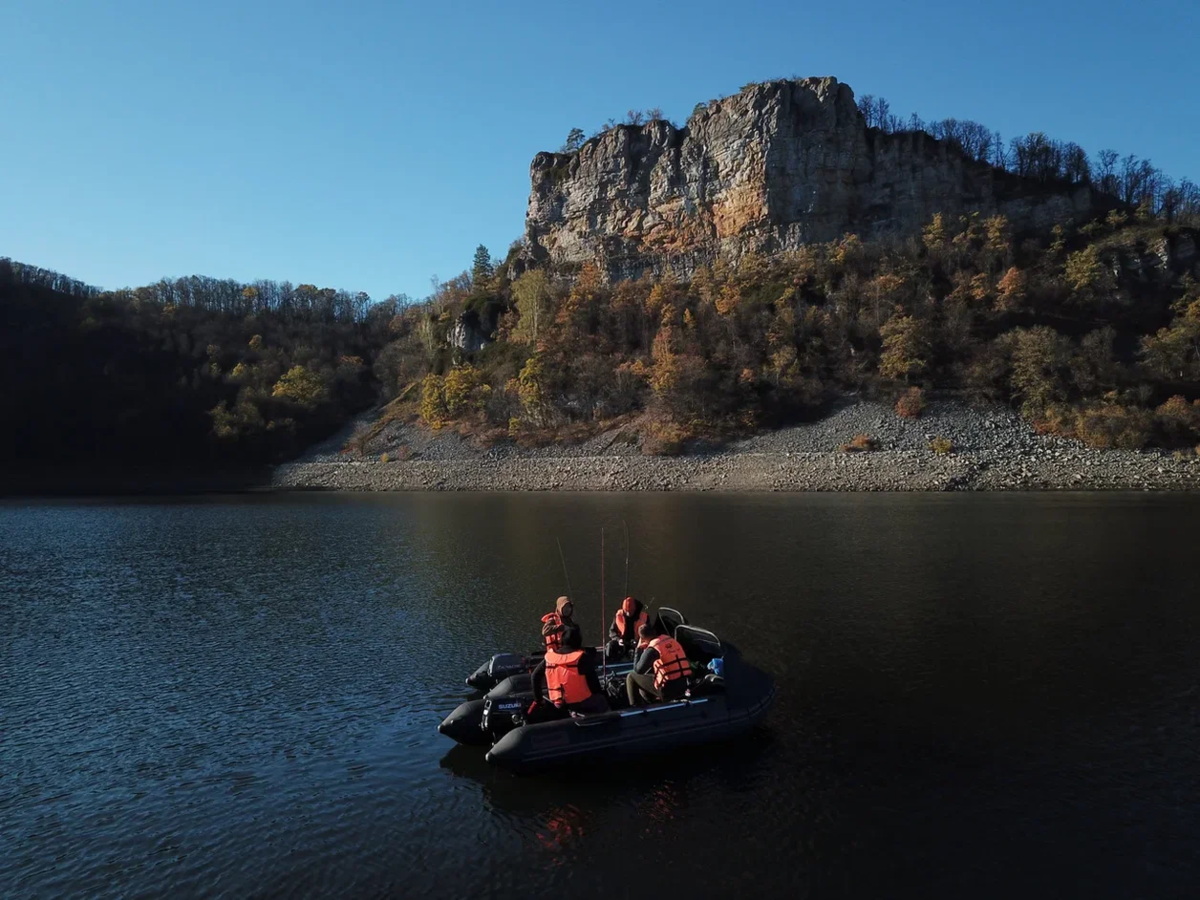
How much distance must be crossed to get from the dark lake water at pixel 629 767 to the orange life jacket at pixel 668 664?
1543 millimetres

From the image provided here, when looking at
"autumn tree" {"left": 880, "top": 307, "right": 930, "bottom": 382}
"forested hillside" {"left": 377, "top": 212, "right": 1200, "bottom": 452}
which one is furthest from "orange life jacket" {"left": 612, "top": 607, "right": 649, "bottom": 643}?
"autumn tree" {"left": 880, "top": 307, "right": 930, "bottom": 382}

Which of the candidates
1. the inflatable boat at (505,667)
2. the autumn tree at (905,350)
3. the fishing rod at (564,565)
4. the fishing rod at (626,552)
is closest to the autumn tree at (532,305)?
the autumn tree at (905,350)

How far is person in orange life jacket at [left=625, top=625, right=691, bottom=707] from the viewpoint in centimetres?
1318

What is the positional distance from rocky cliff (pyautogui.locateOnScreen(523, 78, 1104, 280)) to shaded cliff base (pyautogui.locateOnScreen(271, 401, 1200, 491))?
40595 mm

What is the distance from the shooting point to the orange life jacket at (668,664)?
13.2 m

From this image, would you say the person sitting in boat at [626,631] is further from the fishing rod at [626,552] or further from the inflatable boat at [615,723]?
the fishing rod at [626,552]

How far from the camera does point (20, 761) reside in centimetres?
1287

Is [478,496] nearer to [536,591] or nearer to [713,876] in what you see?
[536,591]

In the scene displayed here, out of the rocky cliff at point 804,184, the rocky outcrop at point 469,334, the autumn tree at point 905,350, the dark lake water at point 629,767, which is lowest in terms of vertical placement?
the dark lake water at point 629,767

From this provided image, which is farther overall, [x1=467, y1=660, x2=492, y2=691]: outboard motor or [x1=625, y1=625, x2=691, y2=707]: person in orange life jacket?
[x1=467, y1=660, x2=492, y2=691]: outboard motor

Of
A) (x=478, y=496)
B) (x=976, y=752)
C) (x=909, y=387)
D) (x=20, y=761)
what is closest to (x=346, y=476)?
(x=478, y=496)

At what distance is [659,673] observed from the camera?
13.2 meters

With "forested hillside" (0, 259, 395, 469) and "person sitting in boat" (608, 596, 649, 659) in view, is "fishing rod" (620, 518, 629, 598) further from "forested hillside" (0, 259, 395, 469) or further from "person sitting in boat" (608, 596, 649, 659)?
"forested hillside" (0, 259, 395, 469)

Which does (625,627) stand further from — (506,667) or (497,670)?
(497,670)
